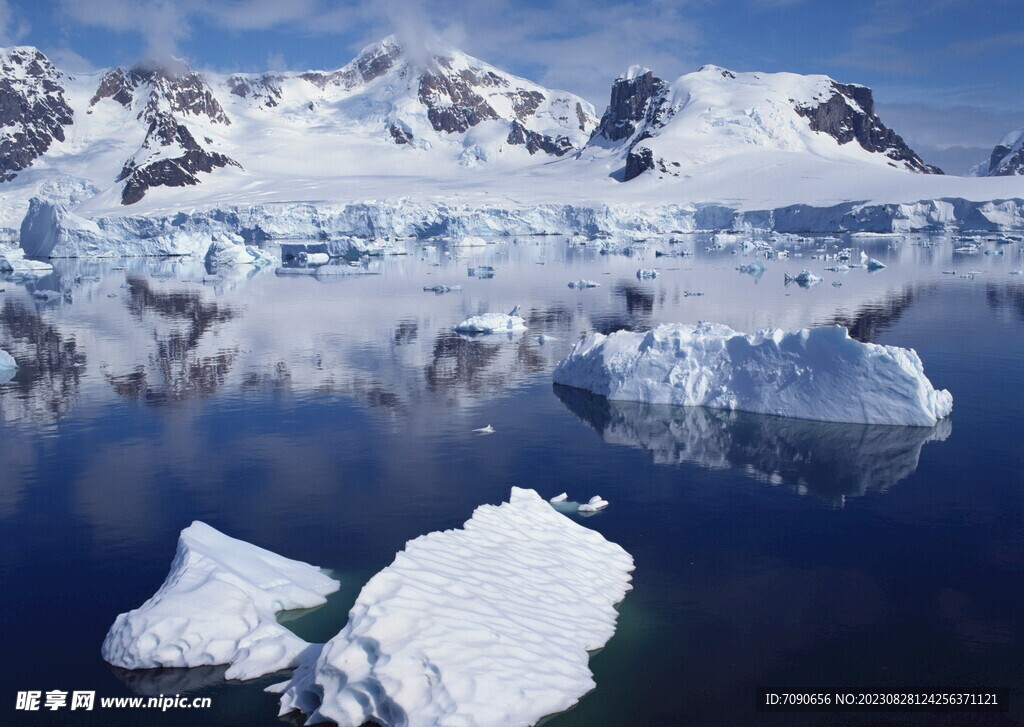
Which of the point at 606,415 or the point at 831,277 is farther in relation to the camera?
the point at 831,277

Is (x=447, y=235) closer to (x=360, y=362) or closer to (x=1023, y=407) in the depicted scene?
(x=360, y=362)

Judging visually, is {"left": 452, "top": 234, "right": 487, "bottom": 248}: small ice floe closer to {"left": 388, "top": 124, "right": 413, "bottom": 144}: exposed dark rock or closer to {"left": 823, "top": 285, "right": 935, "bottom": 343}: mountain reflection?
{"left": 823, "top": 285, "right": 935, "bottom": 343}: mountain reflection

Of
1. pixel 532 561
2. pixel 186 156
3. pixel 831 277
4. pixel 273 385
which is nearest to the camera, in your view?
pixel 532 561

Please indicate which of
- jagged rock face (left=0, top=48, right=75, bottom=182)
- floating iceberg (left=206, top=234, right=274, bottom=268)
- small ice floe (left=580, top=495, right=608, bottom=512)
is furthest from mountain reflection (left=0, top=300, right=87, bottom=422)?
jagged rock face (left=0, top=48, right=75, bottom=182)

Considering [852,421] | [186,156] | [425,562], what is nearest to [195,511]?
[425,562]

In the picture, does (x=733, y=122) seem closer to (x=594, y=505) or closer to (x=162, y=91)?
(x=162, y=91)

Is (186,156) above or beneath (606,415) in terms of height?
above

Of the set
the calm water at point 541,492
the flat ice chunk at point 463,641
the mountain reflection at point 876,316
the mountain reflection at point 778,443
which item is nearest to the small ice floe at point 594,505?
the calm water at point 541,492
